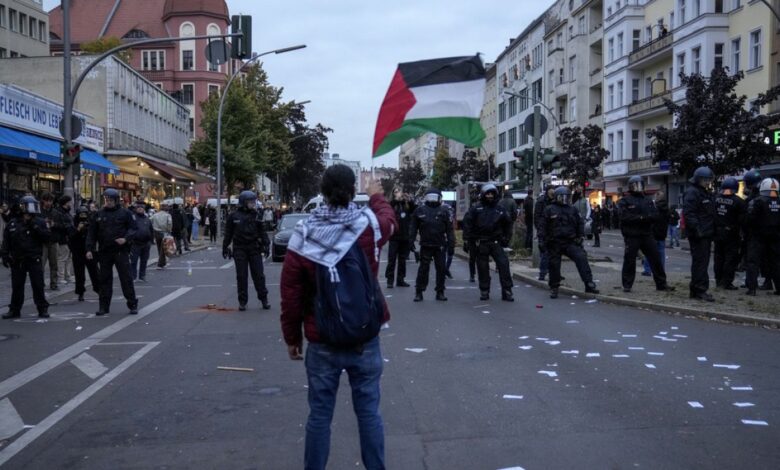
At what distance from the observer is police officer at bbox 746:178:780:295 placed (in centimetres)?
1232

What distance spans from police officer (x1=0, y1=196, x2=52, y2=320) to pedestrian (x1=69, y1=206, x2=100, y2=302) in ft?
6.96

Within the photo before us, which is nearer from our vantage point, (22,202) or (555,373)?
(555,373)

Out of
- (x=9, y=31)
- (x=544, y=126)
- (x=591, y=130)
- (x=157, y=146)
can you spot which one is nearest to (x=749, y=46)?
(x=591, y=130)

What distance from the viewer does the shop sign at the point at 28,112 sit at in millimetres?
24219

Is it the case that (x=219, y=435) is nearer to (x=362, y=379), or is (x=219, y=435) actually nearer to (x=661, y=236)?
(x=362, y=379)

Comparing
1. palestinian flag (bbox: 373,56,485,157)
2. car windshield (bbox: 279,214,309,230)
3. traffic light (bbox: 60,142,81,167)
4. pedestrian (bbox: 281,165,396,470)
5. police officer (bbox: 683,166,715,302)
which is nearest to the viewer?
pedestrian (bbox: 281,165,396,470)

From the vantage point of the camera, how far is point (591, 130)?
163 feet

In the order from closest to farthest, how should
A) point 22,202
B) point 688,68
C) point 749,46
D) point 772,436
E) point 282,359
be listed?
point 772,436 → point 282,359 → point 22,202 → point 749,46 → point 688,68

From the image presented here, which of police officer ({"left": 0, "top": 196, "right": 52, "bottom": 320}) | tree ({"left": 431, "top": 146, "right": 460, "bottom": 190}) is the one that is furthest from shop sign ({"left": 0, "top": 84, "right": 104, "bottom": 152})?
tree ({"left": 431, "top": 146, "right": 460, "bottom": 190})

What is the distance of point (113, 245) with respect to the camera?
38.1 ft

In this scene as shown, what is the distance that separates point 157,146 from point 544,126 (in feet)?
125

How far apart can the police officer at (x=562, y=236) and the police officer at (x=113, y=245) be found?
259 inches

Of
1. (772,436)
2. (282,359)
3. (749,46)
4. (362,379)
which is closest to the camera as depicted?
(362,379)

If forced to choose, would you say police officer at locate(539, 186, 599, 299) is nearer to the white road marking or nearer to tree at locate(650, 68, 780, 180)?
the white road marking
